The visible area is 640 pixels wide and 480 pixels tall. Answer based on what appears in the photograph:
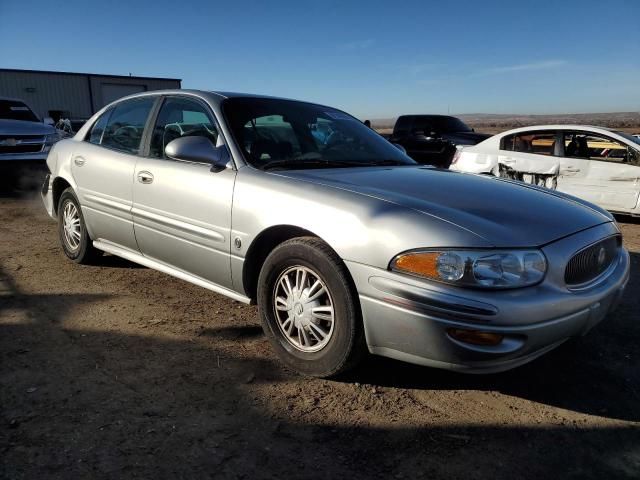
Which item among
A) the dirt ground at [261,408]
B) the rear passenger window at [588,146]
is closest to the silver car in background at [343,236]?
the dirt ground at [261,408]

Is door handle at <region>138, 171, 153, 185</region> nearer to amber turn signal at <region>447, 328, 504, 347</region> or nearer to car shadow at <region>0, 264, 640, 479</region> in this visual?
car shadow at <region>0, 264, 640, 479</region>

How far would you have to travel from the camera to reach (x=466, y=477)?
2068mm

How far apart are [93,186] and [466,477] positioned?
358cm

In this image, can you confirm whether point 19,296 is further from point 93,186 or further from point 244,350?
point 244,350

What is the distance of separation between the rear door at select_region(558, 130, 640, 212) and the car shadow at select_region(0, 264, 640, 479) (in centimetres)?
555

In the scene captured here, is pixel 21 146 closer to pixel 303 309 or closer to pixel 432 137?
pixel 303 309

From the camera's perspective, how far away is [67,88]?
30.4 metres

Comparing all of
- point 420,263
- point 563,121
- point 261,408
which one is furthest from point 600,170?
point 563,121

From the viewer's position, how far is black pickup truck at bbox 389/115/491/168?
12.5m

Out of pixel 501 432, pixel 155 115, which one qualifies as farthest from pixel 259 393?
pixel 155 115

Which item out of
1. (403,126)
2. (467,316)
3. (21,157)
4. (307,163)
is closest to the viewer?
(467,316)

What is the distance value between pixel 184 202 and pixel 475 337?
202 cm

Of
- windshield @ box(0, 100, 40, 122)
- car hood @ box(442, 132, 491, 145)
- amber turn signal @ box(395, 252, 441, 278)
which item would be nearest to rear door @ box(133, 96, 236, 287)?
amber turn signal @ box(395, 252, 441, 278)

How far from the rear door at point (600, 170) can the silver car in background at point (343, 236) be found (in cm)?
479
